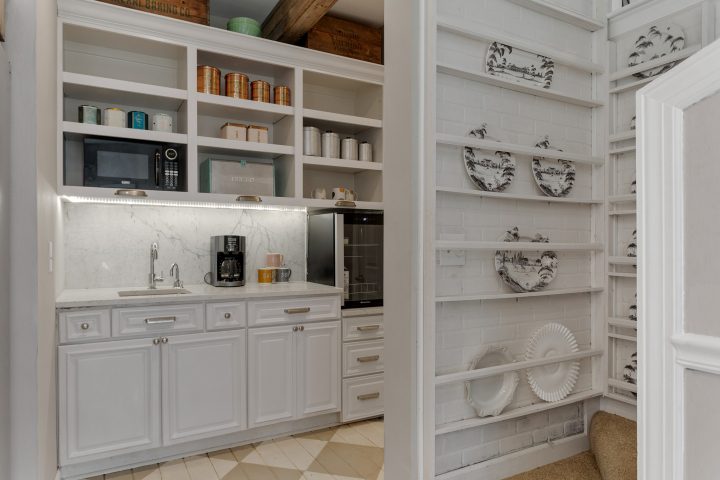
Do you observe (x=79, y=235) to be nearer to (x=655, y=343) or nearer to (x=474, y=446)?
(x=474, y=446)

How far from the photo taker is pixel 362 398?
328 centimetres

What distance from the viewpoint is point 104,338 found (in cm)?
250

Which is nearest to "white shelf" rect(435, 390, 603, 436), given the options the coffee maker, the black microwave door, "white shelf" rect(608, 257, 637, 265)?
"white shelf" rect(608, 257, 637, 265)

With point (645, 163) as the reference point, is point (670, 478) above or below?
below

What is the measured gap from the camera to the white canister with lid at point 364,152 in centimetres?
359

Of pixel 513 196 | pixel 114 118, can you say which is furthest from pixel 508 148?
pixel 114 118

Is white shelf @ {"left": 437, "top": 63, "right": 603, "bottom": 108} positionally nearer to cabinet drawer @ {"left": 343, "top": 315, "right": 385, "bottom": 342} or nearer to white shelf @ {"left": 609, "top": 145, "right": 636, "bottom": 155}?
white shelf @ {"left": 609, "top": 145, "right": 636, "bottom": 155}

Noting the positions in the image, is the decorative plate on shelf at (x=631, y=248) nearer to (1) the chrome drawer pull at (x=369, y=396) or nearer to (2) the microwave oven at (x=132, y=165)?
(1) the chrome drawer pull at (x=369, y=396)

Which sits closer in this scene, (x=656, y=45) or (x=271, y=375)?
(x=656, y=45)

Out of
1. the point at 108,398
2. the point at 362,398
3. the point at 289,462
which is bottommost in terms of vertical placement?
the point at 289,462

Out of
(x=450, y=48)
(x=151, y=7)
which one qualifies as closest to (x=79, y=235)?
(x=151, y=7)

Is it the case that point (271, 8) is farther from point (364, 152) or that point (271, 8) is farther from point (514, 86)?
point (514, 86)

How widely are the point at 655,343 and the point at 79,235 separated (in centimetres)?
Result: 322

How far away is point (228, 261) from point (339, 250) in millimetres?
781
